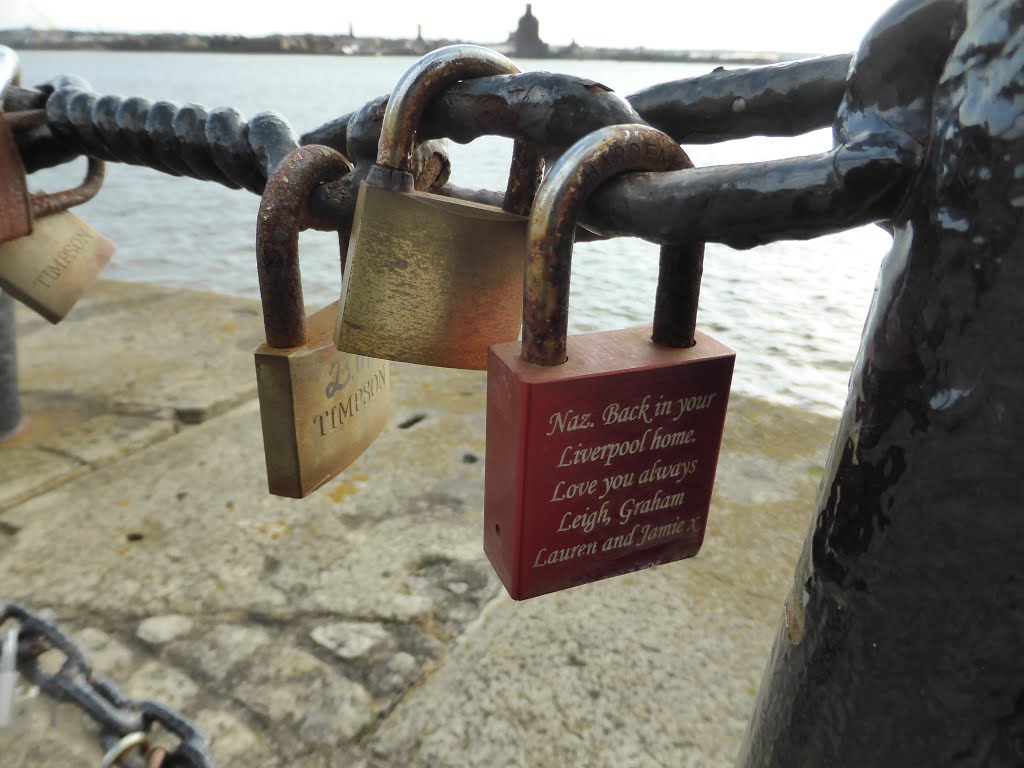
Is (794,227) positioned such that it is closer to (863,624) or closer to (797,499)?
(863,624)

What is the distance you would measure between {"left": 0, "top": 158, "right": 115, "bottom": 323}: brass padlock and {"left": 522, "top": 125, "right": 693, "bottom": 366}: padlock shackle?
969mm

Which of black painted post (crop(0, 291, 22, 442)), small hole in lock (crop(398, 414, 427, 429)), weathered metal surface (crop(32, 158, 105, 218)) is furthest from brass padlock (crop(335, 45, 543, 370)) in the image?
black painted post (crop(0, 291, 22, 442))

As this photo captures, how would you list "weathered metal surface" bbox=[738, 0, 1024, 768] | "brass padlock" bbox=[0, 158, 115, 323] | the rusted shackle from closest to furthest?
"weathered metal surface" bbox=[738, 0, 1024, 768]
the rusted shackle
"brass padlock" bbox=[0, 158, 115, 323]

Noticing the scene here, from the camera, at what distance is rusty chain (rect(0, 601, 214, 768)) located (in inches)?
40.8

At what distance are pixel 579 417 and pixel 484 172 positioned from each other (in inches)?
394

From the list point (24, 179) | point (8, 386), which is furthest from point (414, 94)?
point (8, 386)

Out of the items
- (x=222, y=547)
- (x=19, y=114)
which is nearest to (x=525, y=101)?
(x=19, y=114)

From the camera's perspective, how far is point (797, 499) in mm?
2016

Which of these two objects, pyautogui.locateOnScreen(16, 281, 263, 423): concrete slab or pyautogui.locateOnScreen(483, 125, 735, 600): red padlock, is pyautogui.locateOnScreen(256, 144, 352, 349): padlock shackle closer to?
pyautogui.locateOnScreen(483, 125, 735, 600): red padlock

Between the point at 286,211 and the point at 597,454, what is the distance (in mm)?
281

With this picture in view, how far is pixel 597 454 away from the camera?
1.69ft

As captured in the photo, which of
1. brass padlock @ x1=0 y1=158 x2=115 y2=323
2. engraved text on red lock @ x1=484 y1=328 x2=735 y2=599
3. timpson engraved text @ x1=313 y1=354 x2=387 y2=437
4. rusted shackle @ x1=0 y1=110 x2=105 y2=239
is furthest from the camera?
brass padlock @ x1=0 y1=158 x2=115 y2=323

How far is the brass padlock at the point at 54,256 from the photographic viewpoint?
112 cm

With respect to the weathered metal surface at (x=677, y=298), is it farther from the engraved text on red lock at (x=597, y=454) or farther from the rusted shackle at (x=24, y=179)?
the rusted shackle at (x=24, y=179)
